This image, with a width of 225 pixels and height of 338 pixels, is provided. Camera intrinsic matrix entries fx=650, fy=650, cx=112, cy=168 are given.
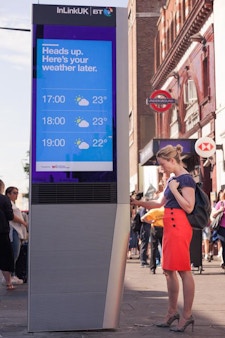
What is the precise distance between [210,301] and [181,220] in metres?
2.92

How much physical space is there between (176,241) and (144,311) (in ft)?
5.80

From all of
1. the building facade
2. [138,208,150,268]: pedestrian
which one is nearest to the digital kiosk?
[138,208,150,268]: pedestrian

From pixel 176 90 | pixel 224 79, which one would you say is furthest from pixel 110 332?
pixel 176 90

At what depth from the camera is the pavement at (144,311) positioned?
6367mm

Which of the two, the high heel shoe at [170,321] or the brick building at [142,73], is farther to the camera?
the brick building at [142,73]

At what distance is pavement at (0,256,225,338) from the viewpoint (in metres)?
6.37

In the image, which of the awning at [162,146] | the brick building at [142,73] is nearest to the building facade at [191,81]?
the awning at [162,146]

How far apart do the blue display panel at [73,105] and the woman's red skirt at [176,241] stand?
784 mm

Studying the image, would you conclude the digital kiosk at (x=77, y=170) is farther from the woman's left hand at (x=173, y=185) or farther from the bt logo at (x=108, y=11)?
the woman's left hand at (x=173, y=185)

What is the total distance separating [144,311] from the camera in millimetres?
8102

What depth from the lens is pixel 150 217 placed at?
9.00 metres

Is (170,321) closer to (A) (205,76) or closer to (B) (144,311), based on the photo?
(B) (144,311)

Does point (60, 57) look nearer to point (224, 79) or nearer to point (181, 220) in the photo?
point (181, 220)

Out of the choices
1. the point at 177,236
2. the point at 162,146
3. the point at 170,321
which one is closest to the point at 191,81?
the point at 162,146
